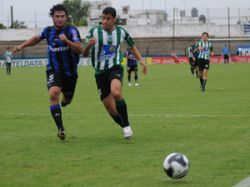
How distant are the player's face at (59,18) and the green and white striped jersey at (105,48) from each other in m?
0.46

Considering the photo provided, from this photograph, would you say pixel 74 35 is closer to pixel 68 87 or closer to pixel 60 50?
pixel 60 50

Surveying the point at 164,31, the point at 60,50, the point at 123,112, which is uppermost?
the point at 60,50

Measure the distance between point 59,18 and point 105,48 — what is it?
0.88 metres

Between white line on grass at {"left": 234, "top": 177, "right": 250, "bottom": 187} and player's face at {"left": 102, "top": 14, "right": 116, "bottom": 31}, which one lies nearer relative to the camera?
white line on grass at {"left": 234, "top": 177, "right": 250, "bottom": 187}

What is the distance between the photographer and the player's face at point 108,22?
10805 millimetres

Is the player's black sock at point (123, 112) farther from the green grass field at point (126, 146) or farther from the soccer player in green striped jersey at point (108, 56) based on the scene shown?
the green grass field at point (126, 146)

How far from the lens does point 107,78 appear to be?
11000 millimetres

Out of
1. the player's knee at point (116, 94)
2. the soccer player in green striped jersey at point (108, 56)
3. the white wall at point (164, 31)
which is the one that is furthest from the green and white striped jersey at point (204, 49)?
the white wall at point (164, 31)

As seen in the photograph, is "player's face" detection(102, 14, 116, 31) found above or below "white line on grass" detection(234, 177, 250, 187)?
above

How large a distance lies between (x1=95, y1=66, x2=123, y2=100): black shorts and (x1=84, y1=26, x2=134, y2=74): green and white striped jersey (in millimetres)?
68

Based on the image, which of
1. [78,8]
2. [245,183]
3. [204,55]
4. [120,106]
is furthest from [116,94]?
[78,8]

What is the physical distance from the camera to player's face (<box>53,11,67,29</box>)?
35.4ft

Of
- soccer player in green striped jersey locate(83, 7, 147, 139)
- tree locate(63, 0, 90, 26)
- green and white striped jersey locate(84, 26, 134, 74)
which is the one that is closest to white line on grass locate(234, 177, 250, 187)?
soccer player in green striped jersey locate(83, 7, 147, 139)

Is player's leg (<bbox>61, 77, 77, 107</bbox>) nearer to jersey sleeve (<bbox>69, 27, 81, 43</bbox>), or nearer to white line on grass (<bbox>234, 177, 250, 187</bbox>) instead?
jersey sleeve (<bbox>69, 27, 81, 43</bbox>)
